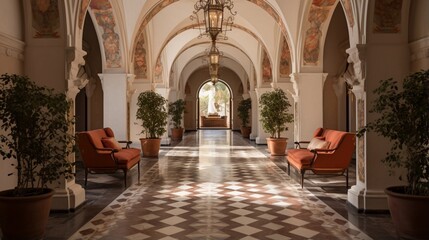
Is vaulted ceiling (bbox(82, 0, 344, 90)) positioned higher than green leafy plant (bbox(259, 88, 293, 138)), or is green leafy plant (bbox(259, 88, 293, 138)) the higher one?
vaulted ceiling (bbox(82, 0, 344, 90))

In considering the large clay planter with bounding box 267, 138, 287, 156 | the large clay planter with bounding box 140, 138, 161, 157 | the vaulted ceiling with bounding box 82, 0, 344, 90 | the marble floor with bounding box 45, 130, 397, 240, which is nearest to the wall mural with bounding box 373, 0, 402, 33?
the vaulted ceiling with bounding box 82, 0, 344, 90

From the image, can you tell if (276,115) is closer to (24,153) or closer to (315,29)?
(315,29)

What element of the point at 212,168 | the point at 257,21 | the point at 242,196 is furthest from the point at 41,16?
the point at 257,21

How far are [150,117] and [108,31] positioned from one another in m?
3.12

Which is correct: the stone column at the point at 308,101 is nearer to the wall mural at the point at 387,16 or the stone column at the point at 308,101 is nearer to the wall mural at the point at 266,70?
the wall mural at the point at 387,16

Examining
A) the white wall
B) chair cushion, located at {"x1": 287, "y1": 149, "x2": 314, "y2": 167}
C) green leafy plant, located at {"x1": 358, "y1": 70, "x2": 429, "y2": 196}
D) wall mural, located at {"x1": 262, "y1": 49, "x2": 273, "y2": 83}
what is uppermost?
wall mural, located at {"x1": 262, "y1": 49, "x2": 273, "y2": 83}

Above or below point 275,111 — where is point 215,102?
above

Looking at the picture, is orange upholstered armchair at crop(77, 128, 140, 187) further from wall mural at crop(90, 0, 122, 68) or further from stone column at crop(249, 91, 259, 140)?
stone column at crop(249, 91, 259, 140)

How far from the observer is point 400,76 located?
587 centimetres

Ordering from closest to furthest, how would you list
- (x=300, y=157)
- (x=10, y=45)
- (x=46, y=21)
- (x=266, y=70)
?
(x=10, y=45), (x=46, y=21), (x=300, y=157), (x=266, y=70)

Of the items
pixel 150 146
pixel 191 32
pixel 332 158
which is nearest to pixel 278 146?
pixel 150 146

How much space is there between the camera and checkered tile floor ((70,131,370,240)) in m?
4.79

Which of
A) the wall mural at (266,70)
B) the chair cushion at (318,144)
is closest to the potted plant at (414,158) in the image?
the chair cushion at (318,144)

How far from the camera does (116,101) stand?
11211 millimetres
